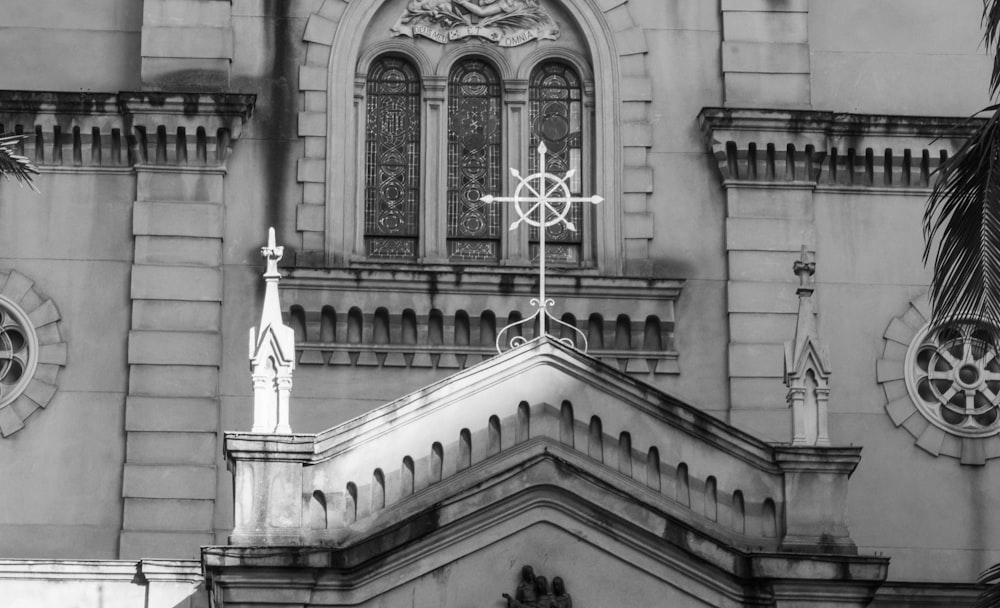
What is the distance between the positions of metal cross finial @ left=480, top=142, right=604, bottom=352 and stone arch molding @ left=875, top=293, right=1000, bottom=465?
374 cm

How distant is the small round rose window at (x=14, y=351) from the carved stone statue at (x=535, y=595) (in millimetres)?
7610

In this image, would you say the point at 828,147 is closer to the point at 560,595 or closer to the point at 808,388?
the point at 808,388

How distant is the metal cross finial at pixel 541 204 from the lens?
2795cm

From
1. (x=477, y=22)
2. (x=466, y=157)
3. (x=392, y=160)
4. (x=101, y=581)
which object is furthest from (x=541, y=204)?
(x=101, y=581)

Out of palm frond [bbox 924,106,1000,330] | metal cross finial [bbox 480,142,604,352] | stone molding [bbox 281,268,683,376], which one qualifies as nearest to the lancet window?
metal cross finial [bbox 480,142,604,352]

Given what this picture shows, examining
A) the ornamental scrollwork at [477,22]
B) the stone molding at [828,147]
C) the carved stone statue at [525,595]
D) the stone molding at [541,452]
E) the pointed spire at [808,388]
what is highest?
the ornamental scrollwork at [477,22]

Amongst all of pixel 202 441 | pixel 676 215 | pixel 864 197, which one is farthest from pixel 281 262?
pixel 864 197

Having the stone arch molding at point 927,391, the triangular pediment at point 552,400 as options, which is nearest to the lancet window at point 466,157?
the stone arch molding at point 927,391

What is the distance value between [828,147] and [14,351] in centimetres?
1003

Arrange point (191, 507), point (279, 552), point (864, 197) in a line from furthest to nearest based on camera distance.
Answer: point (864, 197) < point (191, 507) < point (279, 552)

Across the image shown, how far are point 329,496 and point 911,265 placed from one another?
9.13 meters

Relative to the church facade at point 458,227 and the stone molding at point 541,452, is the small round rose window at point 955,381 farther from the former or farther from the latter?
the stone molding at point 541,452

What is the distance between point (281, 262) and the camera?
98.0 feet

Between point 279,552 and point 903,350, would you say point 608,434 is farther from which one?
point 903,350
